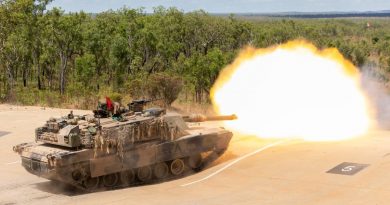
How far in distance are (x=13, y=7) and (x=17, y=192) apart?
31644 millimetres

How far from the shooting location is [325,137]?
83.0 feet

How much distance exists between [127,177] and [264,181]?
180 inches

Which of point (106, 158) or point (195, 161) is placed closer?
point (106, 158)

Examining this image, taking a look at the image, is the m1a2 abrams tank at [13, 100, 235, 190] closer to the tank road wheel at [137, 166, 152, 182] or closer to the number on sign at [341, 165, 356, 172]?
the tank road wheel at [137, 166, 152, 182]

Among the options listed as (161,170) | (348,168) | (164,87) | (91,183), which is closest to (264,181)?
(348,168)

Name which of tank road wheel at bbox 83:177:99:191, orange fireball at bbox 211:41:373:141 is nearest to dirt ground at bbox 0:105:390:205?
tank road wheel at bbox 83:177:99:191

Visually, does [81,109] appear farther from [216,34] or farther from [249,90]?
[216,34]

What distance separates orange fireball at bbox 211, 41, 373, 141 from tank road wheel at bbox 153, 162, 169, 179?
29.3ft

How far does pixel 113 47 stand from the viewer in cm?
5791

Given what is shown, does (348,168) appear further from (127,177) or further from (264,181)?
(127,177)

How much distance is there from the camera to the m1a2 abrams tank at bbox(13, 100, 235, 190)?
677 inches

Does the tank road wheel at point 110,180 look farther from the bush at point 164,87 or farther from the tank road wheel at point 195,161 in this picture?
the bush at point 164,87

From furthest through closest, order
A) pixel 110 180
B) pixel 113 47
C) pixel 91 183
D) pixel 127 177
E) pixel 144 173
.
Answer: pixel 113 47
pixel 144 173
pixel 127 177
pixel 110 180
pixel 91 183

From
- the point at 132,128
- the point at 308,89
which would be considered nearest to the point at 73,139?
the point at 132,128
